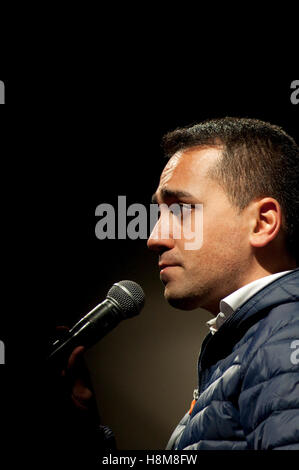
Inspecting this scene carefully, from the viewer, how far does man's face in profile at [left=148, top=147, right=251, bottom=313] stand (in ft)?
3.19

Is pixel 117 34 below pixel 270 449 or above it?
above

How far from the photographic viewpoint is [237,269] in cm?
97

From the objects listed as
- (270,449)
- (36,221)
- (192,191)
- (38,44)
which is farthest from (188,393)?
(38,44)

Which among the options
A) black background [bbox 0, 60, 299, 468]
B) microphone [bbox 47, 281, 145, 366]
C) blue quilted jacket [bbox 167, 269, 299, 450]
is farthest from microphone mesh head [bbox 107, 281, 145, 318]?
black background [bbox 0, 60, 299, 468]

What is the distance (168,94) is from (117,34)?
39cm

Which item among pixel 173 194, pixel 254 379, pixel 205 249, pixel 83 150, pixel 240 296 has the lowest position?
pixel 254 379

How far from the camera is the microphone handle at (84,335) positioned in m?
0.92

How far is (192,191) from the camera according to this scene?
1.04 m

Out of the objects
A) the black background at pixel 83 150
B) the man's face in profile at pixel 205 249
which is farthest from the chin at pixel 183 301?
the black background at pixel 83 150

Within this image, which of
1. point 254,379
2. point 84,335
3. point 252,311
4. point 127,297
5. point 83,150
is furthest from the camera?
point 83,150

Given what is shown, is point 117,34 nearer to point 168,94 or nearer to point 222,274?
point 168,94

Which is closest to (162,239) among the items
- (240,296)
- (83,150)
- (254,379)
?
(240,296)

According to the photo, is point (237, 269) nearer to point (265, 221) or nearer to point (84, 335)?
point (265, 221)

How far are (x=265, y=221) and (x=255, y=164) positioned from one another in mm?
174
